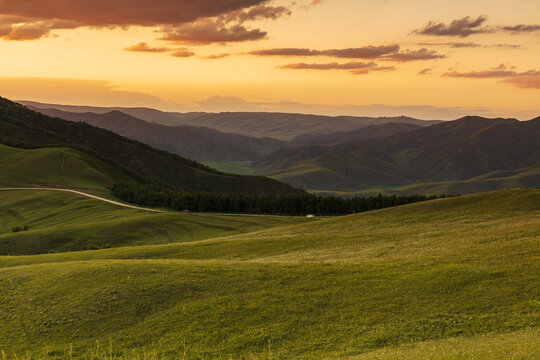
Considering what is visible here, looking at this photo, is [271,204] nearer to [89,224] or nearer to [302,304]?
[89,224]

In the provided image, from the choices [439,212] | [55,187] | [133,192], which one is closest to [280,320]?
[439,212]

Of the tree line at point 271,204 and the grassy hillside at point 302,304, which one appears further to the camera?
the tree line at point 271,204

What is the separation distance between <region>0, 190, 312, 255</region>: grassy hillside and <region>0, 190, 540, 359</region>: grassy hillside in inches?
2275

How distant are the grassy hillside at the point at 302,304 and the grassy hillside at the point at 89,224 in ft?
190

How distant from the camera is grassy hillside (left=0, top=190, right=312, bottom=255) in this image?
4038 inches

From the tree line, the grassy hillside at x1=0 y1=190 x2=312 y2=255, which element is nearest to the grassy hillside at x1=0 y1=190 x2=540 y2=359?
the grassy hillside at x1=0 y1=190 x2=312 y2=255

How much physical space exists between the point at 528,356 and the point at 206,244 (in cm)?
4921

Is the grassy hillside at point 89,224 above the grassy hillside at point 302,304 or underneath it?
underneath

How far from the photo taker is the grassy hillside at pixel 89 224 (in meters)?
103

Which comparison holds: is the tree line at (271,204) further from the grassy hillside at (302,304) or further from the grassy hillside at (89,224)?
the grassy hillside at (302,304)

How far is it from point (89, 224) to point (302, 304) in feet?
311

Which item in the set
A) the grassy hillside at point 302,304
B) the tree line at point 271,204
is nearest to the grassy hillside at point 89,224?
the tree line at point 271,204

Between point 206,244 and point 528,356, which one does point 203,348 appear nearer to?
point 528,356

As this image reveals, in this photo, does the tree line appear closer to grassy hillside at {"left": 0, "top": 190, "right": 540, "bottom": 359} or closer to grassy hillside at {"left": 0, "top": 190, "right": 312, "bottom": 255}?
grassy hillside at {"left": 0, "top": 190, "right": 312, "bottom": 255}
